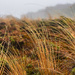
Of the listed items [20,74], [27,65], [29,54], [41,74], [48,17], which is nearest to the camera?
[20,74]

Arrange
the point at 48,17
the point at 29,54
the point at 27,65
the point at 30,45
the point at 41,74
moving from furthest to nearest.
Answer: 1. the point at 48,17
2. the point at 30,45
3. the point at 29,54
4. the point at 27,65
5. the point at 41,74

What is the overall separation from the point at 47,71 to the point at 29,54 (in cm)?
79

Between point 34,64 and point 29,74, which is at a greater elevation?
point 34,64

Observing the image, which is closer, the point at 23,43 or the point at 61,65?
the point at 61,65

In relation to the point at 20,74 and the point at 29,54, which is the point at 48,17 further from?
the point at 20,74

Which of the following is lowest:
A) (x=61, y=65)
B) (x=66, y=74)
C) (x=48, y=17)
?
(x=66, y=74)

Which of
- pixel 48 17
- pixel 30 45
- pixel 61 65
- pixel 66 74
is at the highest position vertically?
pixel 48 17

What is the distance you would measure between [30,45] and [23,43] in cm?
19

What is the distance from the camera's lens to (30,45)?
2264mm

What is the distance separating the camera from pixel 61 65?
1417mm

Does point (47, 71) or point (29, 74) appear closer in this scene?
point (47, 71)

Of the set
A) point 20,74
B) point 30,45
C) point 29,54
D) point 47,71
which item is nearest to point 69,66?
point 47,71

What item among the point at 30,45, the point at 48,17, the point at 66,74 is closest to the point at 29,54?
the point at 30,45

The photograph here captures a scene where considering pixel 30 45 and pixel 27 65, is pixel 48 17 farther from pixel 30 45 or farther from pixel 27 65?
pixel 27 65
